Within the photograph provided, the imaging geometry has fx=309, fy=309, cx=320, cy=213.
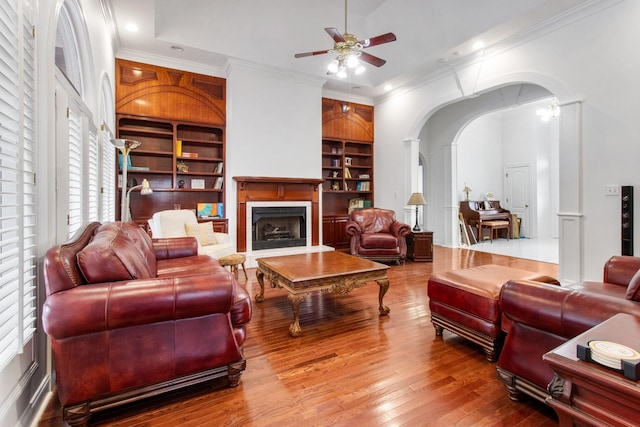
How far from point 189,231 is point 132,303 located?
2782 millimetres

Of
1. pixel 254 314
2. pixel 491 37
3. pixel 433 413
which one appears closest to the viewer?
pixel 433 413

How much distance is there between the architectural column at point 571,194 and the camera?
12.6ft

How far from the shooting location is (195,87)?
5.49 m

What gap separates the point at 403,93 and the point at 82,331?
670cm

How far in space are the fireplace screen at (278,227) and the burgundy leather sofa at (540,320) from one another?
14.8 ft

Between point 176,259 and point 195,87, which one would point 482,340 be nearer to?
point 176,259

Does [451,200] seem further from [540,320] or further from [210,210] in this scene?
[540,320]

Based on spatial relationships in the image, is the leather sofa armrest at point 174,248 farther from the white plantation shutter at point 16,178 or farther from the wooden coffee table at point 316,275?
the white plantation shutter at point 16,178

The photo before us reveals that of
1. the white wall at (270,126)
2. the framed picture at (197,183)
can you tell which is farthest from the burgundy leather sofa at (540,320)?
the framed picture at (197,183)

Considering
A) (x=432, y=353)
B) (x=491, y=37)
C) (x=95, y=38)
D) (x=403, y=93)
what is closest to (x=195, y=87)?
(x=95, y=38)

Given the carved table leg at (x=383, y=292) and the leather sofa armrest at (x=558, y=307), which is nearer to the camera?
the leather sofa armrest at (x=558, y=307)

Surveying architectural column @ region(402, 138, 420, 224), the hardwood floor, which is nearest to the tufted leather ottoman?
the hardwood floor

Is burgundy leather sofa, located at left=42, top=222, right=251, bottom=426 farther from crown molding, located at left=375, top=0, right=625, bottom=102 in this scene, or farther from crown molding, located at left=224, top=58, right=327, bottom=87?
crown molding, located at left=375, top=0, right=625, bottom=102

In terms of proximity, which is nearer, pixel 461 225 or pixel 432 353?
pixel 432 353
